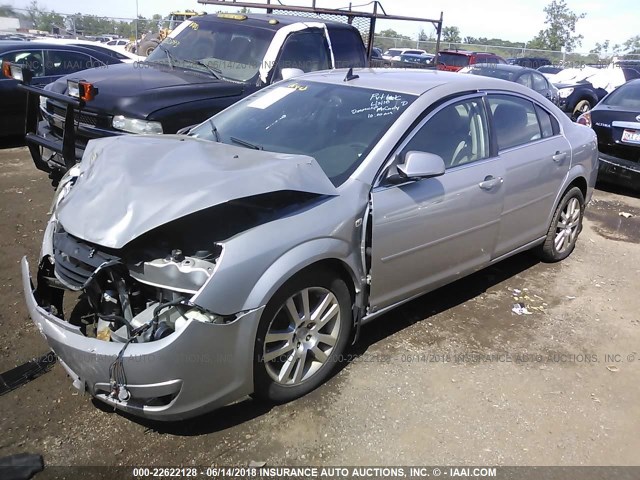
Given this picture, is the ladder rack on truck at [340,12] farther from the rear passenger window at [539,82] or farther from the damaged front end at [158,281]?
the damaged front end at [158,281]

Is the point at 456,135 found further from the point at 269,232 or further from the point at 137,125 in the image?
the point at 137,125

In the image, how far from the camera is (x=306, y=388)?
322 cm

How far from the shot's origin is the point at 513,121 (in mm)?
4551

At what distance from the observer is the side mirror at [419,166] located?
3.30 metres

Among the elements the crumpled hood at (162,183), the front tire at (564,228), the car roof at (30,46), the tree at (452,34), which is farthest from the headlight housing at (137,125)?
the tree at (452,34)

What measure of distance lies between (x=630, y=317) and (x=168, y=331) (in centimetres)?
362

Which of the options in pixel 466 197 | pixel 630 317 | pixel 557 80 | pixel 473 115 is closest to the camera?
pixel 466 197

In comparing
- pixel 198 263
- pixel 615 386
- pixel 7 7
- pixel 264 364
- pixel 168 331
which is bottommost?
pixel 615 386

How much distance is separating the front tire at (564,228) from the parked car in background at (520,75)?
7.45m

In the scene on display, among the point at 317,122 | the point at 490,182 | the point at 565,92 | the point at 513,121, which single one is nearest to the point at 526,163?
the point at 513,121

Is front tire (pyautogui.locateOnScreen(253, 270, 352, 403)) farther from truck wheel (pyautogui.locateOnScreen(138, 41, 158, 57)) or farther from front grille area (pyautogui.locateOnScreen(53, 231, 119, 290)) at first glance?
truck wheel (pyautogui.locateOnScreen(138, 41, 158, 57))

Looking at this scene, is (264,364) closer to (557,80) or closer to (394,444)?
(394,444)

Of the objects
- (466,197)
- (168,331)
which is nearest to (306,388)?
(168,331)

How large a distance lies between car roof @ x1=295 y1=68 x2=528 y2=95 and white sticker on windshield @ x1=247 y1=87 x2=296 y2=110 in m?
0.21
